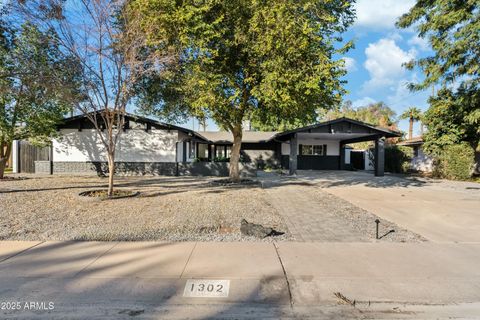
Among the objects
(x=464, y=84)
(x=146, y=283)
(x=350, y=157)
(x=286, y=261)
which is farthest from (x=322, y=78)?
(x=350, y=157)

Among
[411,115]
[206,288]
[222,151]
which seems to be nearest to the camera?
[206,288]

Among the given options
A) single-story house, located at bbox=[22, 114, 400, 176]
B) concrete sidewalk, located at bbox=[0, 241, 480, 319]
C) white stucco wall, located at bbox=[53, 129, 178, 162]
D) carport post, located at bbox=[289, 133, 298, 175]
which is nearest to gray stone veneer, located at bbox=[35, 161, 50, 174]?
single-story house, located at bbox=[22, 114, 400, 176]

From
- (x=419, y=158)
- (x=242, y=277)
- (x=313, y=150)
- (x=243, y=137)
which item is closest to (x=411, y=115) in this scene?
(x=419, y=158)

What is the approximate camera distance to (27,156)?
60.3 feet

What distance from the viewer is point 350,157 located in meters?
27.4

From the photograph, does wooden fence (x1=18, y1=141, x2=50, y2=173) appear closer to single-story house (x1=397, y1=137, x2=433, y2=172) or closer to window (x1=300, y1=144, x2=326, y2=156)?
window (x1=300, y1=144, x2=326, y2=156)

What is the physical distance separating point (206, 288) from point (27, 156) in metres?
20.4

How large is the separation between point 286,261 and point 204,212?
3524 mm

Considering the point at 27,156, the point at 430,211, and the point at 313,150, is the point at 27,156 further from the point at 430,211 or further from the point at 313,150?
the point at 430,211

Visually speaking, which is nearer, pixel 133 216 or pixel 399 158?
pixel 133 216

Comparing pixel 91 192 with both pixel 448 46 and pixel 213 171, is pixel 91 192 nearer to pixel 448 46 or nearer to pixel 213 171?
pixel 213 171

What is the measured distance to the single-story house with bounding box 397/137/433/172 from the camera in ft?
74.1

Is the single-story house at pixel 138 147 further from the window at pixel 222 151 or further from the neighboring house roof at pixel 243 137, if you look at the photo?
the window at pixel 222 151

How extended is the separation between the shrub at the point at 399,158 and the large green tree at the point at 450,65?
13.0 ft
